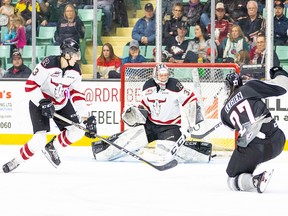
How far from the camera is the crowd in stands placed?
9625 mm

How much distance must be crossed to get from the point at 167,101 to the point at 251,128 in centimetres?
206

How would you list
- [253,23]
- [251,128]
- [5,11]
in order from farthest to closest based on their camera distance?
[5,11]
[253,23]
[251,128]

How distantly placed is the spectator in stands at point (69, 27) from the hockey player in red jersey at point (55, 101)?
2727mm

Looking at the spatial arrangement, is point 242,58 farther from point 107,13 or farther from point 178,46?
point 107,13

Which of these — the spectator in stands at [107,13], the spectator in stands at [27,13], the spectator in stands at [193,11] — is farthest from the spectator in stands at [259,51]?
the spectator in stands at [27,13]

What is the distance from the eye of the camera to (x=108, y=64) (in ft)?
32.8

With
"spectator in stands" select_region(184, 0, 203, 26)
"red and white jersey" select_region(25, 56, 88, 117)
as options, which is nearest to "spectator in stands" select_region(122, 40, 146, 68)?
"spectator in stands" select_region(184, 0, 203, 26)


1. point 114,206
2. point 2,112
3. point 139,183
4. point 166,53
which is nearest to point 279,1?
point 166,53

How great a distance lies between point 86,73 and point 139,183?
12.1ft

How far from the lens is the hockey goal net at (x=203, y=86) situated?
336 inches

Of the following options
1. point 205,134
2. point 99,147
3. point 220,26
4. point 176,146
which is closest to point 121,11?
point 220,26

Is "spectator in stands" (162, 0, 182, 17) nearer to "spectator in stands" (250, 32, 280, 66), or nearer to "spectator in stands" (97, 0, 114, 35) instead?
"spectator in stands" (97, 0, 114, 35)

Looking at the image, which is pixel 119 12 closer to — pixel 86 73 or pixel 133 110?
pixel 86 73

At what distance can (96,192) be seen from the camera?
228 inches
